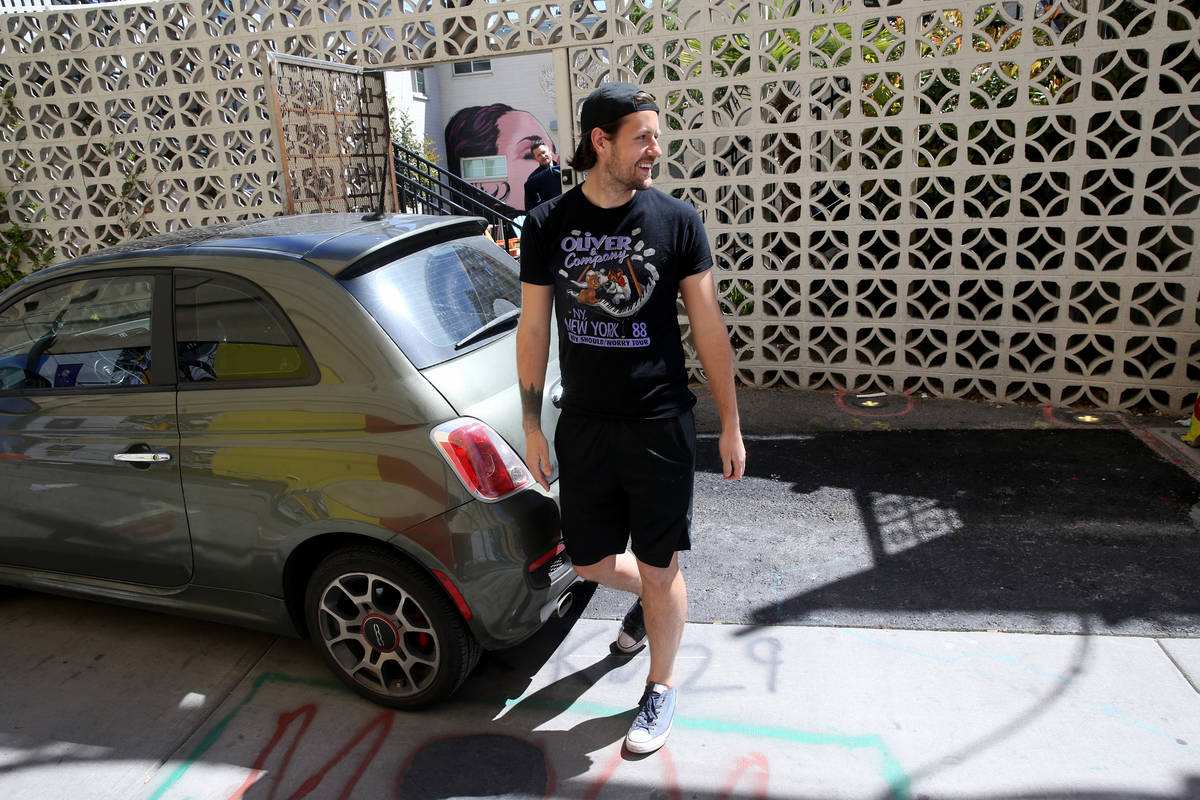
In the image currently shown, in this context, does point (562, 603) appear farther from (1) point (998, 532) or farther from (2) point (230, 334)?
(1) point (998, 532)

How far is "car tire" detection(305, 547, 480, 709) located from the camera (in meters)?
3.01

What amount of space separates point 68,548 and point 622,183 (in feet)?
9.01

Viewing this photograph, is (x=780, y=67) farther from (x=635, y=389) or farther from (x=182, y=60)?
(x=182, y=60)

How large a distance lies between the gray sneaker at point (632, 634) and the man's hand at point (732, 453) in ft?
3.03

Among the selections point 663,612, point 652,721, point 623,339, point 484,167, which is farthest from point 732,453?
point 484,167

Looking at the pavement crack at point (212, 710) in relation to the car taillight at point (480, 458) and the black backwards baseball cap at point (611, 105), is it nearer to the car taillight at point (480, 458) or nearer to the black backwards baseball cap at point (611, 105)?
the car taillight at point (480, 458)

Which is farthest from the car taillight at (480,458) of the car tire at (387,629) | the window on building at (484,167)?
the window on building at (484,167)

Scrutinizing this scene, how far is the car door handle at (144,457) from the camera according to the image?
3.26 metres

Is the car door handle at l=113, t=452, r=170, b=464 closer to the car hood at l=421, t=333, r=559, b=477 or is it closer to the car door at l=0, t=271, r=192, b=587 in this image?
the car door at l=0, t=271, r=192, b=587

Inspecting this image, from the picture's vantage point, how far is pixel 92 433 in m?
3.39

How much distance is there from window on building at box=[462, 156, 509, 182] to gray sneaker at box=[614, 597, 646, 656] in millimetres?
19823

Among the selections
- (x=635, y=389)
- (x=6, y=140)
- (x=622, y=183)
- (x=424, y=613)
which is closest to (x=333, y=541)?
(x=424, y=613)

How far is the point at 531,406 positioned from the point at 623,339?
417mm

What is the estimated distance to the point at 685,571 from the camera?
4117 mm
